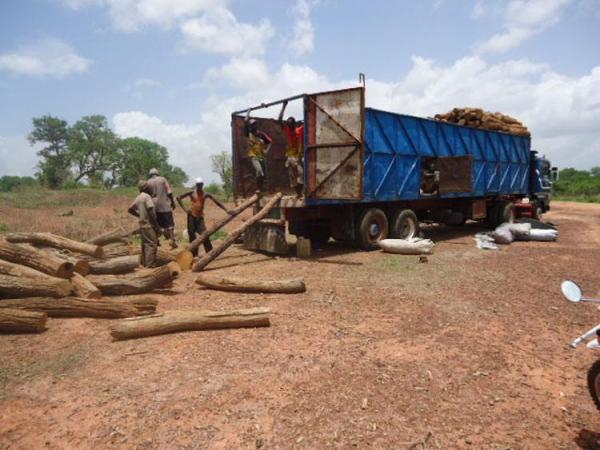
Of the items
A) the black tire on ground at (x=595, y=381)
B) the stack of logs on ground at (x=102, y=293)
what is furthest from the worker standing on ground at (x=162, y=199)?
the black tire on ground at (x=595, y=381)

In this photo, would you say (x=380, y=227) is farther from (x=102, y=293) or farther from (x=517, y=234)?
(x=102, y=293)

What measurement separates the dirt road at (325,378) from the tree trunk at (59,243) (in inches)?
108

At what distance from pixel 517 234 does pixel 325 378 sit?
31.9 feet

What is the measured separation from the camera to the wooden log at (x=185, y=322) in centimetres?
428

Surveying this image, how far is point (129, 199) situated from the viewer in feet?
80.5

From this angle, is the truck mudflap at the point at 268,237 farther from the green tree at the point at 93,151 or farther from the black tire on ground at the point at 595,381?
the green tree at the point at 93,151

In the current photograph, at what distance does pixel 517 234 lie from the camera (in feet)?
36.6

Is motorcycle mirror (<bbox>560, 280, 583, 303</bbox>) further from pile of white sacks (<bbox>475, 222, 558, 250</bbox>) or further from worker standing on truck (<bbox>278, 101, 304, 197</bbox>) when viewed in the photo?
pile of white sacks (<bbox>475, 222, 558, 250</bbox>)

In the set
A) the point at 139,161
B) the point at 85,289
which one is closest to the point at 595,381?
the point at 85,289

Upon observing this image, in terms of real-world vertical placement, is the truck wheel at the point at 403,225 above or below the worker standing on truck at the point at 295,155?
below

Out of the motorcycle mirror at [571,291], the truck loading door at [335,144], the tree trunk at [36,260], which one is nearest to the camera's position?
the motorcycle mirror at [571,291]

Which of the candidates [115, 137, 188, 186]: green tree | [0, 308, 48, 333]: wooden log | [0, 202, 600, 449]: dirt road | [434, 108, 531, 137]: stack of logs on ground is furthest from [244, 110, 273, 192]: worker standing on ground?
[115, 137, 188, 186]: green tree

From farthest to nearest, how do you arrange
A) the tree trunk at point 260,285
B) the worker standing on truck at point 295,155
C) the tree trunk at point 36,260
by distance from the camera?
the worker standing on truck at point 295,155
the tree trunk at point 260,285
the tree trunk at point 36,260

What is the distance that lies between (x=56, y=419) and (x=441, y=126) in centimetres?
1080
